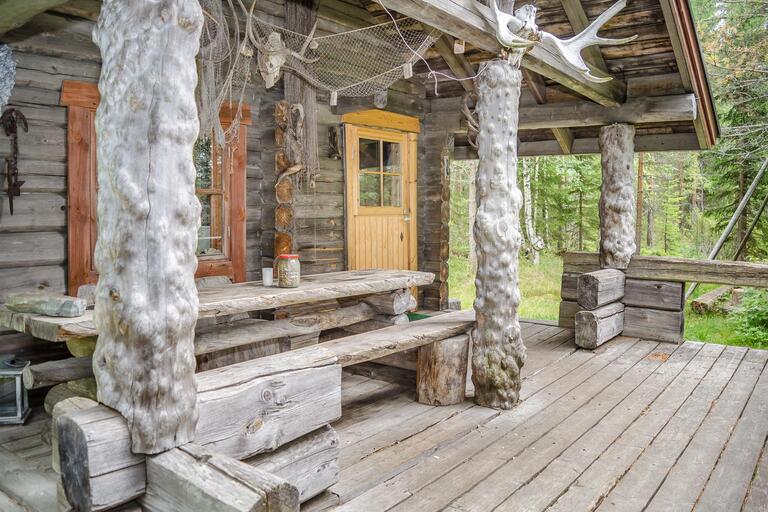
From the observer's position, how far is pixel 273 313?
16.5 feet

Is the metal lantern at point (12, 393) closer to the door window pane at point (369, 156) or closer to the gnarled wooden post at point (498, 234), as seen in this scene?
the gnarled wooden post at point (498, 234)

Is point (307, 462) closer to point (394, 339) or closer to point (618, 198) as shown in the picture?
point (394, 339)

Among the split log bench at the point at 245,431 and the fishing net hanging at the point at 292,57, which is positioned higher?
the fishing net hanging at the point at 292,57

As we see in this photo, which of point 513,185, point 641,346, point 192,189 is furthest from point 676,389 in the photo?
point 192,189

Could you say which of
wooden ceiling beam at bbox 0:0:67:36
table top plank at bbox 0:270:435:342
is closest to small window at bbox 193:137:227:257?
table top plank at bbox 0:270:435:342

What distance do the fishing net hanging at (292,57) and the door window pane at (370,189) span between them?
1.30 meters

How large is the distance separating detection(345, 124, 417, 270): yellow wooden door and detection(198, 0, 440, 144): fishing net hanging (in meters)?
0.99

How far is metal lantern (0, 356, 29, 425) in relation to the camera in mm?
3623

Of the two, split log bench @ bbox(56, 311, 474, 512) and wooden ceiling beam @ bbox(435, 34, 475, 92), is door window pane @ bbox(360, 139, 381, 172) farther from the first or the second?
split log bench @ bbox(56, 311, 474, 512)

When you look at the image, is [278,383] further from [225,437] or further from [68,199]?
[68,199]

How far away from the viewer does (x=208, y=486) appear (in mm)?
1776

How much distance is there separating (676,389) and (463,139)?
5186mm

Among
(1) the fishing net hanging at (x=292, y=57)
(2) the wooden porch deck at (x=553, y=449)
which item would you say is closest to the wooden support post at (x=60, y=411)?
(2) the wooden porch deck at (x=553, y=449)

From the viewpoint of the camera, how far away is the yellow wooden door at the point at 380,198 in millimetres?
6508
